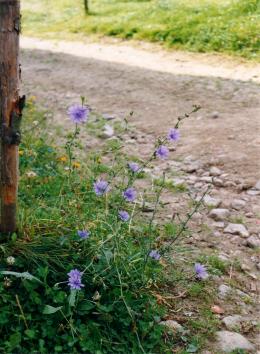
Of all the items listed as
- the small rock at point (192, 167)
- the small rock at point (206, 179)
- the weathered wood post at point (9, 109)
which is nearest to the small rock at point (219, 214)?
the small rock at point (206, 179)

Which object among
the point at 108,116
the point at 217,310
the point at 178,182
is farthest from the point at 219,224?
the point at 108,116

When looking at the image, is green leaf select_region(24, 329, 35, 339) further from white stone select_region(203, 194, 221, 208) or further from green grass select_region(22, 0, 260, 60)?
green grass select_region(22, 0, 260, 60)

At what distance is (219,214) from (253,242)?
1.49 ft

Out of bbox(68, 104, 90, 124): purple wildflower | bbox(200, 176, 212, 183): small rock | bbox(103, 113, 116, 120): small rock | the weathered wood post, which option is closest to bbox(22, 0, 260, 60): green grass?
bbox(103, 113, 116, 120): small rock

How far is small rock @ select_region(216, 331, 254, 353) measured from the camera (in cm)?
300

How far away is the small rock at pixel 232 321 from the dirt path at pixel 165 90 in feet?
6.67

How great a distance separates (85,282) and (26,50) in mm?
8586

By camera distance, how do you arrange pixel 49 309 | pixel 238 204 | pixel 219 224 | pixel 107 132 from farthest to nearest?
pixel 107 132
pixel 238 204
pixel 219 224
pixel 49 309

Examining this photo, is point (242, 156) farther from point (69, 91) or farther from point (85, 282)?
point (69, 91)

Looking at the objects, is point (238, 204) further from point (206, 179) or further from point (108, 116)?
→ point (108, 116)

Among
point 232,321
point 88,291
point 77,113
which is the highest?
point 77,113

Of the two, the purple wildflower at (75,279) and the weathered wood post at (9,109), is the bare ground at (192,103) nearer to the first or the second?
the purple wildflower at (75,279)

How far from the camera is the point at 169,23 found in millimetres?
10930

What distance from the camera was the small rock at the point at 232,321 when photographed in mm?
3180
